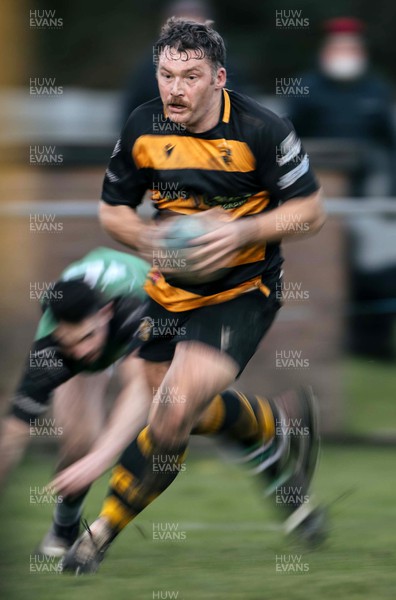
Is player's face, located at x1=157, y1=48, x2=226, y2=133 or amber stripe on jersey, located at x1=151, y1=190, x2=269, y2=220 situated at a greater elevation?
player's face, located at x1=157, y1=48, x2=226, y2=133

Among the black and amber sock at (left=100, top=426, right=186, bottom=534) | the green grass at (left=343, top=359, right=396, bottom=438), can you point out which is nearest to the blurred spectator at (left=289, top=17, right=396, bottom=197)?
the green grass at (left=343, top=359, right=396, bottom=438)

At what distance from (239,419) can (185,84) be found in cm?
131

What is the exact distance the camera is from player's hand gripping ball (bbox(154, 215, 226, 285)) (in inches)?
184

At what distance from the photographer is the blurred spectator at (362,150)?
782cm

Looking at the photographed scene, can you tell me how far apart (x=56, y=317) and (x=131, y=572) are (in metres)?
0.97

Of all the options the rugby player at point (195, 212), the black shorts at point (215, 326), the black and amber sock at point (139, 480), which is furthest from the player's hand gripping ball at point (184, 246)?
the black and amber sock at point (139, 480)

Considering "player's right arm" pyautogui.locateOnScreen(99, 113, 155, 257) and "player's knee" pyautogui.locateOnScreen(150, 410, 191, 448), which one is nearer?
"player's knee" pyautogui.locateOnScreen(150, 410, 191, 448)

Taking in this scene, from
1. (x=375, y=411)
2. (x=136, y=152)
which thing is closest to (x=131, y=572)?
(x=136, y=152)

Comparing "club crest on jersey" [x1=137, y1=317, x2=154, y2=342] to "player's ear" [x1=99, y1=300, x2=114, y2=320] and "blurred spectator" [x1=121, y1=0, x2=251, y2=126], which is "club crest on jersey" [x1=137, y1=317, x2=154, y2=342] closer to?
"player's ear" [x1=99, y1=300, x2=114, y2=320]

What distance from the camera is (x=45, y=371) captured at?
4961mm

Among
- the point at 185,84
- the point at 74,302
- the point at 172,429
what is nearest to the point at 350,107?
the point at 185,84

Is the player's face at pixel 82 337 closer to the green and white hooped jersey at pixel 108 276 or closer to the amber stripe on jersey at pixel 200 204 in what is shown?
the green and white hooped jersey at pixel 108 276

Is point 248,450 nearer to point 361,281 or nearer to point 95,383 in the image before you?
point 95,383

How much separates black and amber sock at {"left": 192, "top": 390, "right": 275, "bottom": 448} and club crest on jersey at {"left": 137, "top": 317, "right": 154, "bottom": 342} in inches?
13.8
